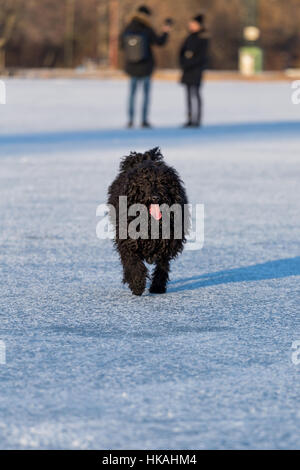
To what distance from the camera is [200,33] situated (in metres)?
19.2

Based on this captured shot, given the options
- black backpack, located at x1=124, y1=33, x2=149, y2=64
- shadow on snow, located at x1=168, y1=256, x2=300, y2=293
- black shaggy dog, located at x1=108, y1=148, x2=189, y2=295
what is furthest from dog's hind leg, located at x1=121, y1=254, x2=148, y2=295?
black backpack, located at x1=124, y1=33, x2=149, y2=64

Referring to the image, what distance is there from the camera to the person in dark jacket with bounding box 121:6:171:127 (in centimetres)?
1927

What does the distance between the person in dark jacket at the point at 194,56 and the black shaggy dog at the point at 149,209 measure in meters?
13.2

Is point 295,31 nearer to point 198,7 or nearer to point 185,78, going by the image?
point 198,7

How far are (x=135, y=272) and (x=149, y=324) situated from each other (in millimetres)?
699

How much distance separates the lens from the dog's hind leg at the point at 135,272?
618cm

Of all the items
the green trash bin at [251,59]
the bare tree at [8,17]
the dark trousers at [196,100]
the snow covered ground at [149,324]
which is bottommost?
the snow covered ground at [149,324]

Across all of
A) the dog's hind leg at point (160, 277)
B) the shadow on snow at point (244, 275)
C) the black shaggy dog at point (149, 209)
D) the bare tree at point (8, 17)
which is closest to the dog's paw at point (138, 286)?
the black shaggy dog at point (149, 209)

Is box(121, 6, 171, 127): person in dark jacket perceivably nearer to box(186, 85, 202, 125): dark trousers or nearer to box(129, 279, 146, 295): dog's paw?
box(186, 85, 202, 125): dark trousers

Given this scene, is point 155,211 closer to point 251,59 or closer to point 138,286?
point 138,286

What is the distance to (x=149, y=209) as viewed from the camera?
19.7 feet

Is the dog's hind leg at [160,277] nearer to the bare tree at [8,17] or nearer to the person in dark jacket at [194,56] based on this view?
the person in dark jacket at [194,56]

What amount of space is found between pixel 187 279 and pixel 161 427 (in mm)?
3028

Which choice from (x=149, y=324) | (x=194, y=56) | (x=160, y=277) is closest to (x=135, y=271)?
(x=160, y=277)
